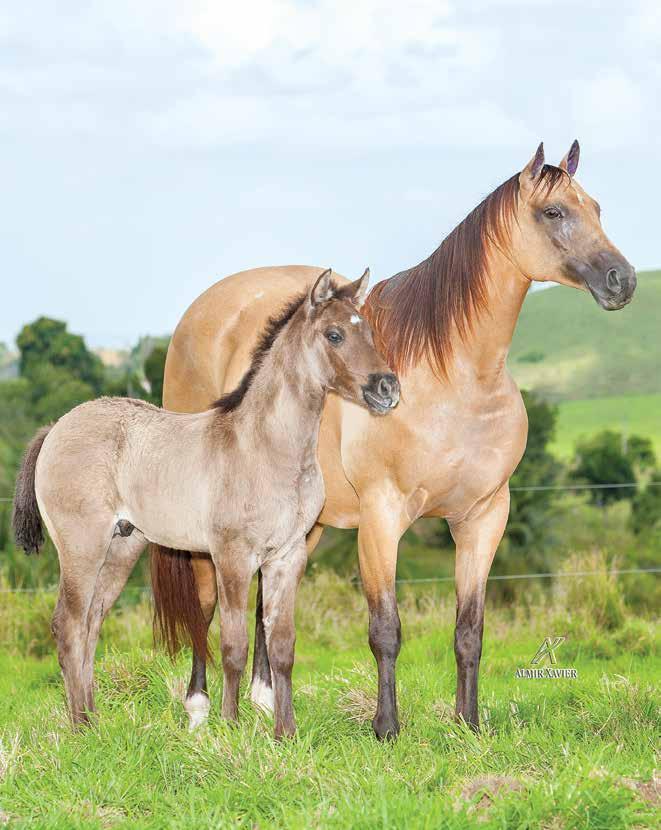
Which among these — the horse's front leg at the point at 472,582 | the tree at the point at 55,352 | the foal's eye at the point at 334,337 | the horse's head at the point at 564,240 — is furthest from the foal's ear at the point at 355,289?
the tree at the point at 55,352

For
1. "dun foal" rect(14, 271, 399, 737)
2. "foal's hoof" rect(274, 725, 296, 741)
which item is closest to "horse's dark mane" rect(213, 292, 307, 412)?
"dun foal" rect(14, 271, 399, 737)

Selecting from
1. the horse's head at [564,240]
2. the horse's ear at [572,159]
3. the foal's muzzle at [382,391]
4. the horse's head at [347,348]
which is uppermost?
the horse's ear at [572,159]

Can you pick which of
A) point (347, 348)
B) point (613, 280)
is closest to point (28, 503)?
point (347, 348)

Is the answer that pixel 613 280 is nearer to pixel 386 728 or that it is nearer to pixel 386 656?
pixel 386 656

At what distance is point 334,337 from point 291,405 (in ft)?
1.25

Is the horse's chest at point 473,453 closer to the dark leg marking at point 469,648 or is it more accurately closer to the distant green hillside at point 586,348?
the dark leg marking at point 469,648

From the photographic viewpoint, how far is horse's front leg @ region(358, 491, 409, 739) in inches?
190

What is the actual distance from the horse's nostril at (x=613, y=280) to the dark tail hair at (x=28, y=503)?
8.72 ft

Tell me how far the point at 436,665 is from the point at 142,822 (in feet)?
11.7

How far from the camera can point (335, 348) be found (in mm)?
4254

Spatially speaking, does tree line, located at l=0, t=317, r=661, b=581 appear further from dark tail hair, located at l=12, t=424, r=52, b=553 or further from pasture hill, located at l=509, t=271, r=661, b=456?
dark tail hair, located at l=12, t=424, r=52, b=553

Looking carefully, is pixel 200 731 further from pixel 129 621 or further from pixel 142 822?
pixel 129 621

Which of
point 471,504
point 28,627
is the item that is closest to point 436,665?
point 471,504

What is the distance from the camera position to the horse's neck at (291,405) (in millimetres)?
4426
